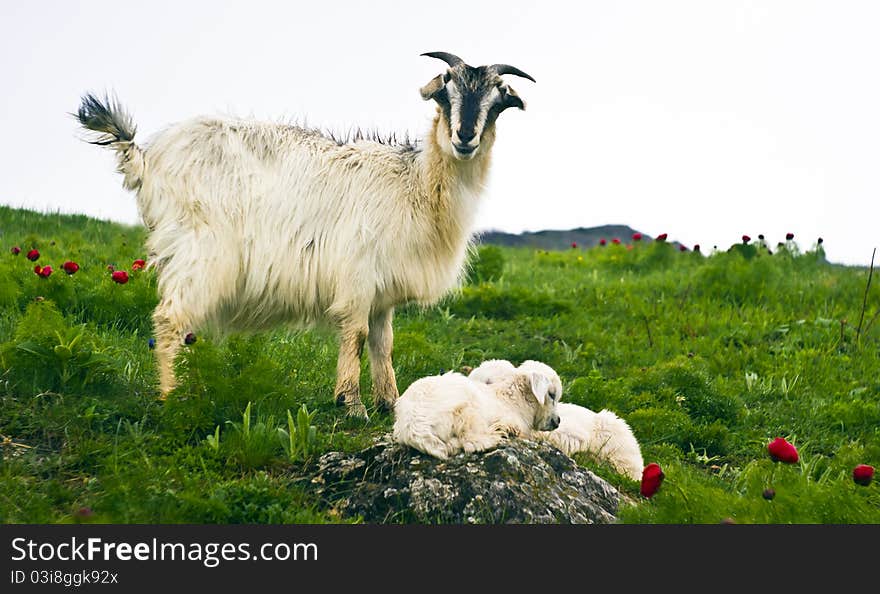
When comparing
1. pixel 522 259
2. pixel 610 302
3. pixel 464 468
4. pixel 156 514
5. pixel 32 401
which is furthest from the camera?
pixel 522 259

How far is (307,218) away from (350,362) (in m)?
1.03

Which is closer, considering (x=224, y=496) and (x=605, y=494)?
(x=224, y=496)

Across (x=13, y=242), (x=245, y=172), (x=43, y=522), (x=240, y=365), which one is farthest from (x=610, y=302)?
(x=43, y=522)

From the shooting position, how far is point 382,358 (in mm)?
6980

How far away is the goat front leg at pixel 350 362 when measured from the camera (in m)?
6.59

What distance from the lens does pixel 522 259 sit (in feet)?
47.3

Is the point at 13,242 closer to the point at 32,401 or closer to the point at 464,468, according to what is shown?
the point at 32,401

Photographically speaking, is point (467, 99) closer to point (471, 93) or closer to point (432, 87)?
point (471, 93)

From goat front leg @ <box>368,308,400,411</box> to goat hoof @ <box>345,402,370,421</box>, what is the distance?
356 mm

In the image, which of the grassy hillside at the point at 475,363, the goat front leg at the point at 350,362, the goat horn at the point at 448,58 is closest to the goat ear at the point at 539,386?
the grassy hillside at the point at 475,363

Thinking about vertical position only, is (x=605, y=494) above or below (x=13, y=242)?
below

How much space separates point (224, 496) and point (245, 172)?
9.20 feet

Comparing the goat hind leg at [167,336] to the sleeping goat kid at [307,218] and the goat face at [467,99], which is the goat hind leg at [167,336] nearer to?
the sleeping goat kid at [307,218]

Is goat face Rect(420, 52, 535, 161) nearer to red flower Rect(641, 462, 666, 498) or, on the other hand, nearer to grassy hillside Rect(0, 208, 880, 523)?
grassy hillside Rect(0, 208, 880, 523)
